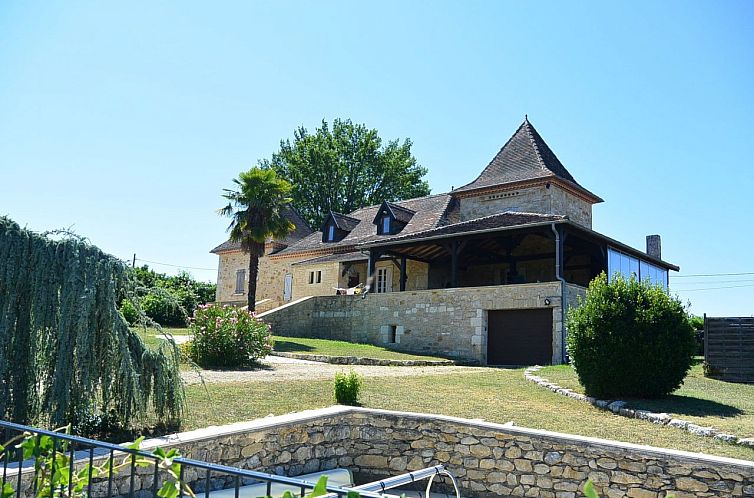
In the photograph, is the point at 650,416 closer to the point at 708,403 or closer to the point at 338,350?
the point at 708,403

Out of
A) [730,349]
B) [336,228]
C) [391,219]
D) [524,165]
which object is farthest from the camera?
[336,228]

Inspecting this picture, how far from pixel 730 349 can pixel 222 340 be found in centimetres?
1153

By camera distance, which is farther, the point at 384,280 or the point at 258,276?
the point at 258,276

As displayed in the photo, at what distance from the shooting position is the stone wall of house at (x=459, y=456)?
6426 millimetres

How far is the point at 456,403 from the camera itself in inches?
384

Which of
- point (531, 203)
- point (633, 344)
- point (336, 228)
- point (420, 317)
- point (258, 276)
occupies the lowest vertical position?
point (633, 344)

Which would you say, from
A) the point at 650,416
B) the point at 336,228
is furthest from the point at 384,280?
the point at 650,416

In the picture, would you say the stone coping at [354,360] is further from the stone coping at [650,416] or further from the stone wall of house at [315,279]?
the stone wall of house at [315,279]

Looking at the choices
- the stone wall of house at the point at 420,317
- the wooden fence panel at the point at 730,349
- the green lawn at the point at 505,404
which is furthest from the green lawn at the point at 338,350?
the wooden fence panel at the point at 730,349

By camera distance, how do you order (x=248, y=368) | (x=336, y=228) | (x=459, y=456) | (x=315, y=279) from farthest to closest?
1. (x=336, y=228)
2. (x=315, y=279)
3. (x=248, y=368)
4. (x=459, y=456)

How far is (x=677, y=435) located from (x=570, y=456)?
170 cm

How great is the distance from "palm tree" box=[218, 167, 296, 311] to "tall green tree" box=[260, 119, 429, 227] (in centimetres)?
2138

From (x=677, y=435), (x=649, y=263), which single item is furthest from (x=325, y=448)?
(x=649, y=263)

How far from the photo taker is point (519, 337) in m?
19.2
